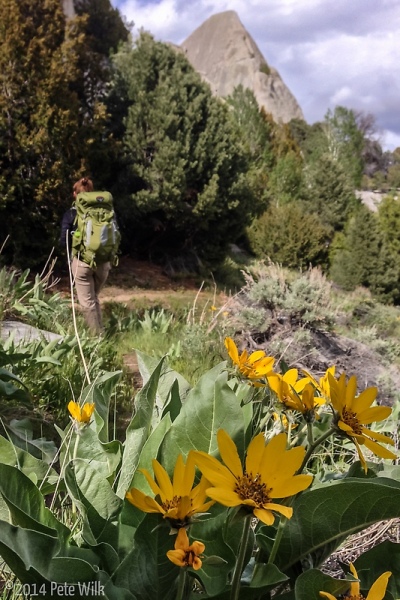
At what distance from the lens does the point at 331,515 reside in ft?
2.71

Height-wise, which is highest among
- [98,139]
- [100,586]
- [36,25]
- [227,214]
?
[36,25]

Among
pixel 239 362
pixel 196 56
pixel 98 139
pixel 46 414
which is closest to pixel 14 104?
pixel 98 139

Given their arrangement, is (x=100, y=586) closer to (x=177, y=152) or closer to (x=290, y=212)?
(x=177, y=152)

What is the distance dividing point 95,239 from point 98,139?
240 inches

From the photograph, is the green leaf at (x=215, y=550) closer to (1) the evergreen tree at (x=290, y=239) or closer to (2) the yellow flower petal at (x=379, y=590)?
(2) the yellow flower petal at (x=379, y=590)

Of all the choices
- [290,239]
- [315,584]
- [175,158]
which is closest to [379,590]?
[315,584]

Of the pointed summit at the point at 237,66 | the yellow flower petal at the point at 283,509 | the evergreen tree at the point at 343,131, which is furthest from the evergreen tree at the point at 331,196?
the pointed summit at the point at 237,66

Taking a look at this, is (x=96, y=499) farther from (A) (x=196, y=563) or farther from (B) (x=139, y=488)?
(A) (x=196, y=563)

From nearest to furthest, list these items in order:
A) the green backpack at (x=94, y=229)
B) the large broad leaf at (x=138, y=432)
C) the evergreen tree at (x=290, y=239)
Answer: the large broad leaf at (x=138, y=432) < the green backpack at (x=94, y=229) < the evergreen tree at (x=290, y=239)

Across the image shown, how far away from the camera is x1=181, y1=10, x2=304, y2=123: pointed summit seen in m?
45.2

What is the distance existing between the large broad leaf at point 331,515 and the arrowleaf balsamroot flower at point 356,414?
0.05 meters

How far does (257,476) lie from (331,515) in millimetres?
240

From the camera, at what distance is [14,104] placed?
835 cm

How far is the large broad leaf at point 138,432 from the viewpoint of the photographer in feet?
3.23
